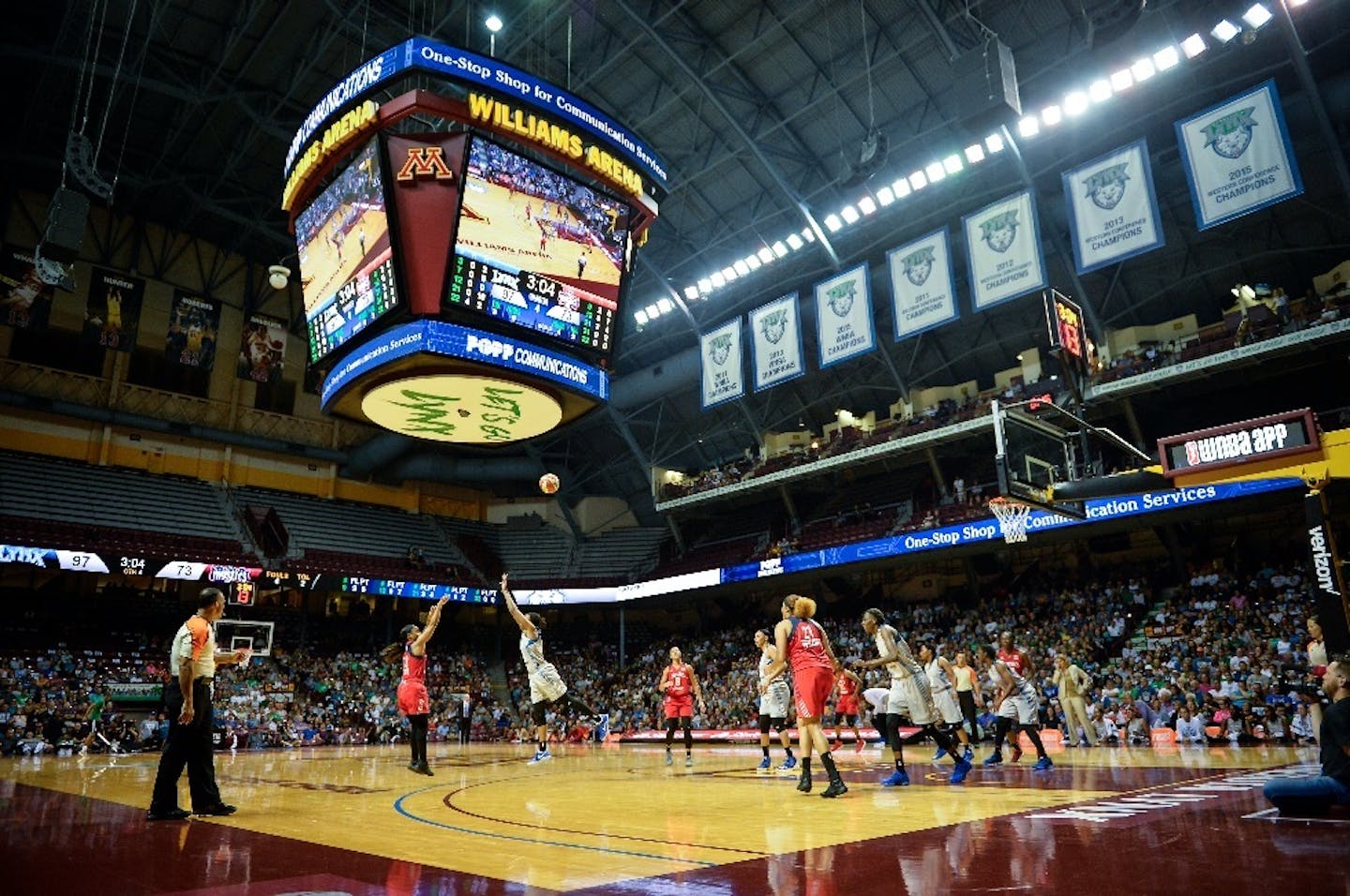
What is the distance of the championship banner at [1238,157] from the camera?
18.8 metres

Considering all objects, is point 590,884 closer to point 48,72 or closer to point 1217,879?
point 1217,879

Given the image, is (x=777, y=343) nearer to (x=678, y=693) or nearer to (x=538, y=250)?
(x=538, y=250)

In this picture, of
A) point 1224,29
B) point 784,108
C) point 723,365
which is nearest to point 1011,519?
point 1224,29

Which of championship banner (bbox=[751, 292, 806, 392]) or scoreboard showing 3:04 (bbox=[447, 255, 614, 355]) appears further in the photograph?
championship banner (bbox=[751, 292, 806, 392])

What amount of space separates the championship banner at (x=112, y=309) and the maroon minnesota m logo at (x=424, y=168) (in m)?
22.1

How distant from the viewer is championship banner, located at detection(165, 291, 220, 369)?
107ft

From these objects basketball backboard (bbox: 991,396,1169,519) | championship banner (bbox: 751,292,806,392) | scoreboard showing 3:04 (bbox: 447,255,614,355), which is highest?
championship banner (bbox: 751,292,806,392)

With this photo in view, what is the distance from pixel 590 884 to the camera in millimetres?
3836

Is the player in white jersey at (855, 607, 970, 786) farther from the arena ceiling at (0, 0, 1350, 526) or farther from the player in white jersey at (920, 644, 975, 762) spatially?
the arena ceiling at (0, 0, 1350, 526)

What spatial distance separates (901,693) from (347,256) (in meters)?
12.4

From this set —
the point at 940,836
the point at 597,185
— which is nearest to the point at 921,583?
the point at 597,185

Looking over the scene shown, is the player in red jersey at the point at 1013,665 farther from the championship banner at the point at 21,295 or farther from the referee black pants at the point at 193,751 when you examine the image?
the championship banner at the point at 21,295

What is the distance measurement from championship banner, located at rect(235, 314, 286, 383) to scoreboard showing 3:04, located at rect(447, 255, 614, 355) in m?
24.0

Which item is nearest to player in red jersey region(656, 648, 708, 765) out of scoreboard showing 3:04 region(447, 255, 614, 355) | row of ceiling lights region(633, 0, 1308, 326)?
scoreboard showing 3:04 region(447, 255, 614, 355)
